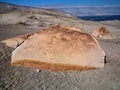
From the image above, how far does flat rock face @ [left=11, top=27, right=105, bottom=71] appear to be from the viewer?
552 centimetres

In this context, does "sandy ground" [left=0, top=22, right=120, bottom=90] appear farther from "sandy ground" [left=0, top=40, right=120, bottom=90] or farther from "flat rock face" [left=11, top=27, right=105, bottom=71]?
"flat rock face" [left=11, top=27, right=105, bottom=71]

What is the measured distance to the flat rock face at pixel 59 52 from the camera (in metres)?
5.52

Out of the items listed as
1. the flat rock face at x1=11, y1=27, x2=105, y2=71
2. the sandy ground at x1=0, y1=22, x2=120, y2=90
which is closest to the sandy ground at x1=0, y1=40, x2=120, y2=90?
the sandy ground at x1=0, y1=22, x2=120, y2=90

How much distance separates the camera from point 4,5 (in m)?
58.8

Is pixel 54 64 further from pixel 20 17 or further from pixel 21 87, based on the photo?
pixel 20 17

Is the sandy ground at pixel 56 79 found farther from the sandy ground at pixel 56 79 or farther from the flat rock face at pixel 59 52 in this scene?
the flat rock face at pixel 59 52

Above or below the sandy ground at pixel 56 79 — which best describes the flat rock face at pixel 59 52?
above

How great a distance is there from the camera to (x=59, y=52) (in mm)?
5617

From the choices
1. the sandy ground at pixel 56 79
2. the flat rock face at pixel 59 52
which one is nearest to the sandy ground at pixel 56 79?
the sandy ground at pixel 56 79

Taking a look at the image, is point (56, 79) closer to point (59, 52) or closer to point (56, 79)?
point (56, 79)

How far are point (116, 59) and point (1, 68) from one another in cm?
355

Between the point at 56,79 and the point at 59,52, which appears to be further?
the point at 59,52

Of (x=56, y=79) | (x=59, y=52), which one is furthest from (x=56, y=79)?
(x=59, y=52)

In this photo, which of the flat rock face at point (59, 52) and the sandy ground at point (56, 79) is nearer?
the sandy ground at point (56, 79)
